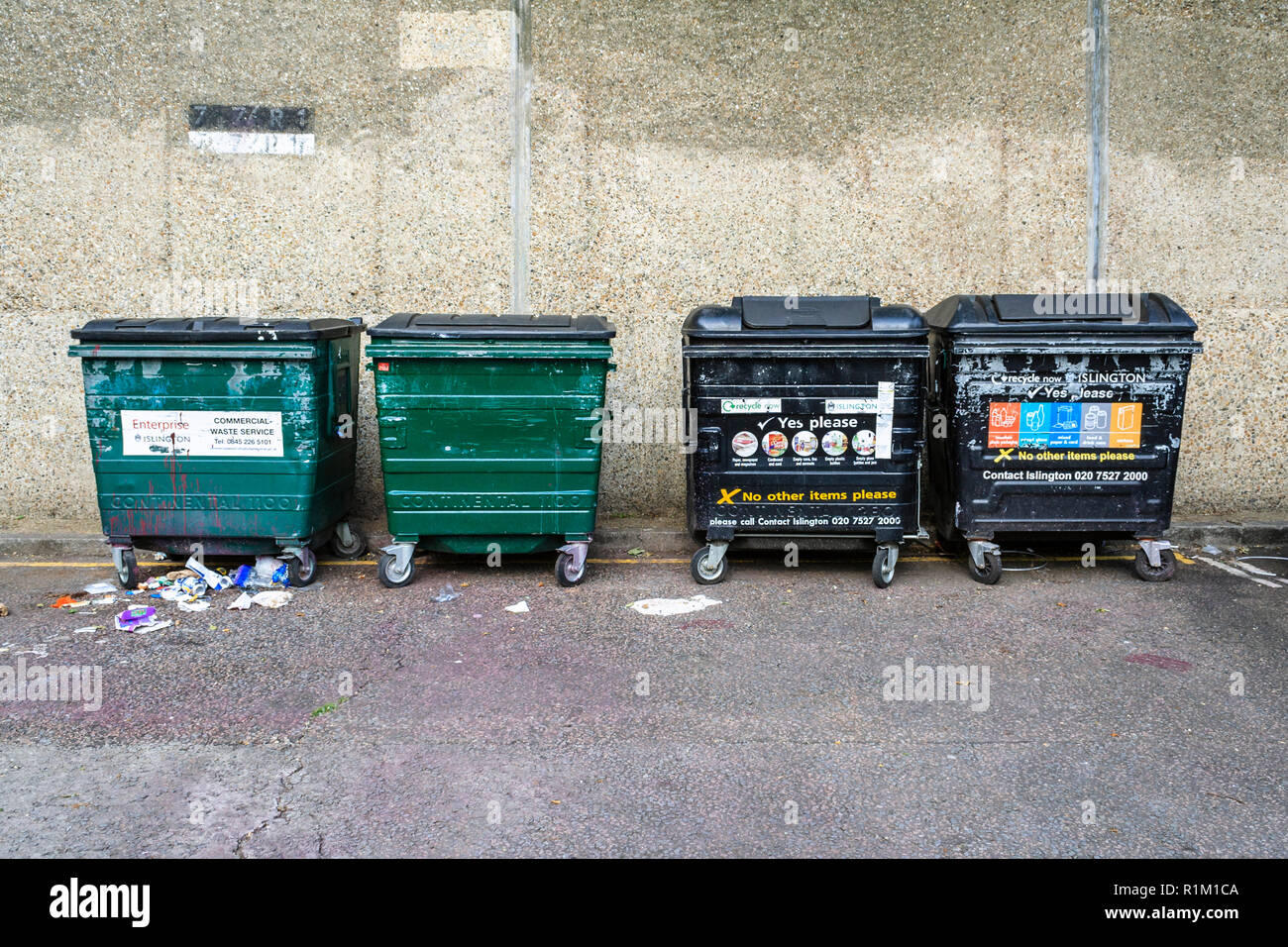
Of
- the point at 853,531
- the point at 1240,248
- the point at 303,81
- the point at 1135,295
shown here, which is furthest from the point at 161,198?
the point at 1240,248

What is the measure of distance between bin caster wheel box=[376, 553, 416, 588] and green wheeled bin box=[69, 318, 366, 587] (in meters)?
0.45

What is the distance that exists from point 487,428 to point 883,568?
235 cm

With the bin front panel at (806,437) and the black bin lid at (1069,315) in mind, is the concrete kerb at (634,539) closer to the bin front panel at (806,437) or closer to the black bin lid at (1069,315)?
the bin front panel at (806,437)

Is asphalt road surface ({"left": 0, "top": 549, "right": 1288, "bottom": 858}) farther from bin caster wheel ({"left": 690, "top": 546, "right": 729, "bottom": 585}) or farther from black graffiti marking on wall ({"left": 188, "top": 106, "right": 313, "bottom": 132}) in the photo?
black graffiti marking on wall ({"left": 188, "top": 106, "right": 313, "bottom": 132})

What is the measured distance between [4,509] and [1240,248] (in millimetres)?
8519

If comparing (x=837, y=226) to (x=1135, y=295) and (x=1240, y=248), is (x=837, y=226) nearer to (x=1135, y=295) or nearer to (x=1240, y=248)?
(x=1135, y=295)

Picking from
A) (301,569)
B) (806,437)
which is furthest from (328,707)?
(806,437)

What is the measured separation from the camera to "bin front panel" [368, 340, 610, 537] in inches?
217

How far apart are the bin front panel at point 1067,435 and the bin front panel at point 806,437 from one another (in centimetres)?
36

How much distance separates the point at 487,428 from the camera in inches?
220

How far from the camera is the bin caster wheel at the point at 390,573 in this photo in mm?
5613

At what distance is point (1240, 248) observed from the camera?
6.84 meters

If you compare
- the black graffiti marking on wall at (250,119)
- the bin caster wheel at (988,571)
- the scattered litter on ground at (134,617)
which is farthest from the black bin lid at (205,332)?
the bin caster wheel at (988,571)

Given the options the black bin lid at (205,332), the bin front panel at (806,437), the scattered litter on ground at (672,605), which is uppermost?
the black bin lid at (205,332)
